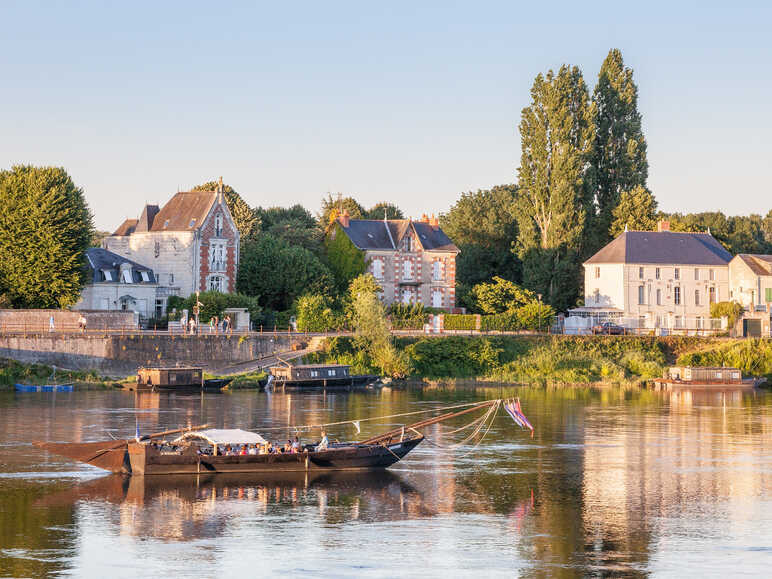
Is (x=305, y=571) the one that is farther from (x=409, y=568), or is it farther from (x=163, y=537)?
(x=163, y=537)

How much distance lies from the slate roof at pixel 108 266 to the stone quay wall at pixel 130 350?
39.7ft

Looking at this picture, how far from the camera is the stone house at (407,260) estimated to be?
347 ft

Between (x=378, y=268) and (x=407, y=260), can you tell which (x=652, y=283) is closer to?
(x=407, y=260)

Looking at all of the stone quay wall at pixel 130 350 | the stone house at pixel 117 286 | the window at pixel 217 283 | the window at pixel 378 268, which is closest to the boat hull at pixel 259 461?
the stone quay wall at pixel 130 350

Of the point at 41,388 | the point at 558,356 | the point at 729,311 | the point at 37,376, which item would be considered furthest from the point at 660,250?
the point at 41,388

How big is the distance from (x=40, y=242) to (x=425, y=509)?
54.5 meters

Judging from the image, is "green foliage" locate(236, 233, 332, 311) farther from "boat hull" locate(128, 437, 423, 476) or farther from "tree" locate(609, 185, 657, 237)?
"boat hull" locate(128, 437, 423, 476)

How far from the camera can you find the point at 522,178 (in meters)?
106

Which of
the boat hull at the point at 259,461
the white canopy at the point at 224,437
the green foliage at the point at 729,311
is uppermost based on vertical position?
the green foliage at the point at 729,311

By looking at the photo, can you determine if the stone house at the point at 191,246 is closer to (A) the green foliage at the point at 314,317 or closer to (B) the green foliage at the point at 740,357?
(A) the green foliage at the point at 314,317

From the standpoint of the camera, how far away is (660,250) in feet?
340

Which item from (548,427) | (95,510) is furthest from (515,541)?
(548,427)

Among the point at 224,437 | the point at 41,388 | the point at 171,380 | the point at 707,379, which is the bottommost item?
the point at 224,437

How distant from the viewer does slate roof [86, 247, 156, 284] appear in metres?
90.1
